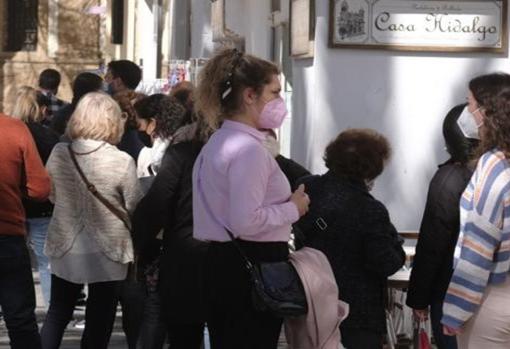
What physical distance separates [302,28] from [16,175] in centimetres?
229

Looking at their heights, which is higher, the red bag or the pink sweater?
the pink sweater

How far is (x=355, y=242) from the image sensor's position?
19.9ft

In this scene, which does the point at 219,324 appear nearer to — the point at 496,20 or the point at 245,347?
the point at 245,347

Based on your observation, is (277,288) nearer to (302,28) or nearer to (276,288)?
(276,288)

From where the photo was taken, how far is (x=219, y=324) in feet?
16.6

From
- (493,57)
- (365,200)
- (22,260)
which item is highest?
(493,57)

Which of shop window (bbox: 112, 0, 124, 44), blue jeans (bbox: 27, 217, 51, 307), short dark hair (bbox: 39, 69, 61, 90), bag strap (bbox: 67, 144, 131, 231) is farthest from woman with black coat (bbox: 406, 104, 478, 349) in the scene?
shop window (bbox: 112, 0, 124, 44)

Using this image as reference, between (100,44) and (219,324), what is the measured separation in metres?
35.8

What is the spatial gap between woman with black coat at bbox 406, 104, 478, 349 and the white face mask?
0.03 metres

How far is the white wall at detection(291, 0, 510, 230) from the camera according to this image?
319 inches

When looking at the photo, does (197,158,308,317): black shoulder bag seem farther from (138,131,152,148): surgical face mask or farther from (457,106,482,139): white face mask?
(138,131,152,148): surgical face mask

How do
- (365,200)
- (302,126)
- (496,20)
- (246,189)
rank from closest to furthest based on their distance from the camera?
(246,189), (365,200), (496,20), (302,126)

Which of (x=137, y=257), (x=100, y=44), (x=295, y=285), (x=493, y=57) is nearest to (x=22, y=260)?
(x=137, y=257)

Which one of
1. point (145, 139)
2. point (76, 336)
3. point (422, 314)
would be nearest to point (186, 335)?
point (422, 314)
